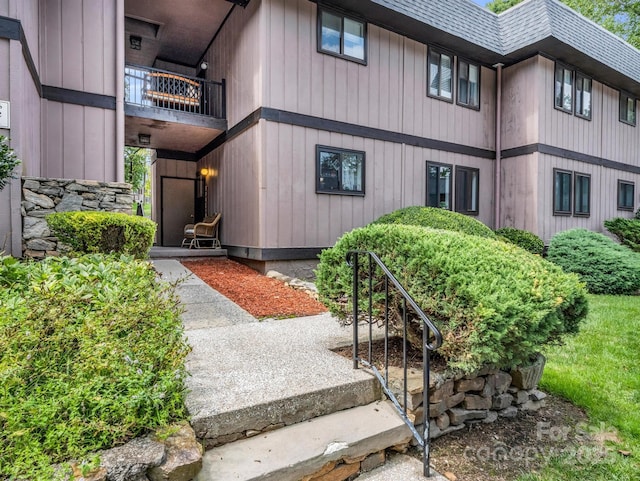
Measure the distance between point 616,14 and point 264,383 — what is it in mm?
24846

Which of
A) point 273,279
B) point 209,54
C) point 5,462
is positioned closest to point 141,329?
point 5,462

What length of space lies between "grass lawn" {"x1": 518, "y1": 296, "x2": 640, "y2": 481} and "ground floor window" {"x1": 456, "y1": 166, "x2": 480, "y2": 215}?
5.00m

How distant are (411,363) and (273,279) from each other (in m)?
4.18

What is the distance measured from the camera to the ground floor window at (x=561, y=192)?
10.7 metres

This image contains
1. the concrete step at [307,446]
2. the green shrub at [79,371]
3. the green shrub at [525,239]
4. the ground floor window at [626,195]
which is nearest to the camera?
the green shrub at [79,371]

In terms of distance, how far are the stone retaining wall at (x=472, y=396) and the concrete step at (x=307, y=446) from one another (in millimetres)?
202

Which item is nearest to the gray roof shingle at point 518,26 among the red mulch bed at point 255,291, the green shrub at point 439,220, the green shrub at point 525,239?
the green shrub at point 439,220

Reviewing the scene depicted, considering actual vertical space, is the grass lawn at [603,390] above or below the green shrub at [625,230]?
below

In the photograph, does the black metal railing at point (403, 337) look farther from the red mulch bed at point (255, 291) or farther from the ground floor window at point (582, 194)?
the ground floor window at point (582, 194)

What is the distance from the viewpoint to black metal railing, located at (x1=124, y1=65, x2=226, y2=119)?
8188mm

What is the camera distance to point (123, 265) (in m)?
3.39

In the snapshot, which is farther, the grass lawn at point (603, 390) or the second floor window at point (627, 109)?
the second floor window at point (627, 109)

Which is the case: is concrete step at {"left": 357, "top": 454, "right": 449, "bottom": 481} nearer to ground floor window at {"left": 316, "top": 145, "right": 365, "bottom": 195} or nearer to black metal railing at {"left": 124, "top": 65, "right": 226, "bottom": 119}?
ground floor window at {"left": 316, "top": 145, "right": 365, "bottom": 195}

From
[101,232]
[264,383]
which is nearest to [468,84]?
[101,232]
